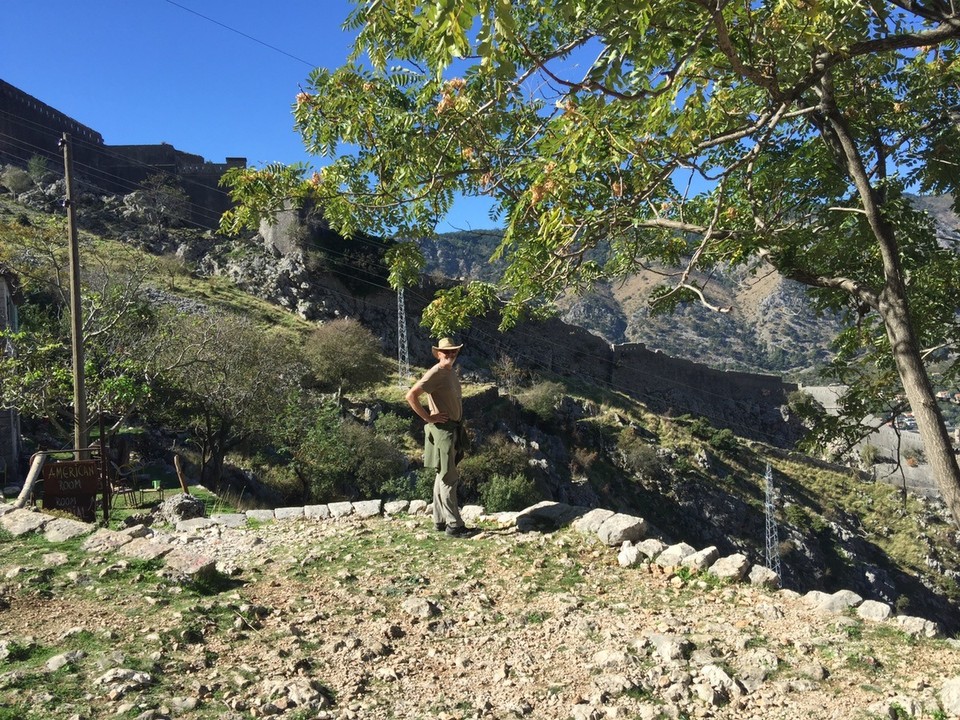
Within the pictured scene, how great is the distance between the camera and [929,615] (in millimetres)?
29141

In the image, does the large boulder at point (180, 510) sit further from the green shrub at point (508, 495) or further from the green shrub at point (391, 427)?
the green shrub at point (391, 427)

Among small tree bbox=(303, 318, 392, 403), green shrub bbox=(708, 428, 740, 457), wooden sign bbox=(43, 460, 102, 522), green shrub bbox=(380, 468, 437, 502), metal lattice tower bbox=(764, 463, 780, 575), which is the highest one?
small tree bbox=(303, 318, 392, 403)

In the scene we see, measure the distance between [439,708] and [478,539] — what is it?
120 inches

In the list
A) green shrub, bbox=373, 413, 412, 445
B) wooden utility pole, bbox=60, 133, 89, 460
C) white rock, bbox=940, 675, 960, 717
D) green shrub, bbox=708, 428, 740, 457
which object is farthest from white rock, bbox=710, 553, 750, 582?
green shrub, bbox=708, 428, 740, 457

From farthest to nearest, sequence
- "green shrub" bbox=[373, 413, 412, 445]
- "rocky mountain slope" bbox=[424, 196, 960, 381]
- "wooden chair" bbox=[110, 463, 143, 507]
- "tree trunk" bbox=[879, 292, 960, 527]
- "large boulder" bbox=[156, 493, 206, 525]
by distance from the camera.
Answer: "rocky mountain slope" bbox=[424, 196, 960, 381]
"green shrub" bbox=[373, 413, 412, 445]
"wooden chair" bbox=[110, 463, 143, 507]
"large boulder" bbox=[156, 493, 206, 525]
"tree trunk" bbox=[879, 292, 960, 527]

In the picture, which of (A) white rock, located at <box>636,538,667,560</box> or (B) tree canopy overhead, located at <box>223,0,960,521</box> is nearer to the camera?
(B) tree canopy overhead, located at <box>223,0,960,521</box>

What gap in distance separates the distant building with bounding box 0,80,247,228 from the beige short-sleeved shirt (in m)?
44.8

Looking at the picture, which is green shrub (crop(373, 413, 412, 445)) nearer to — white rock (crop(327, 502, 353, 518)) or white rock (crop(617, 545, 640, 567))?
white rock (crop(327, 502, 353, 518))

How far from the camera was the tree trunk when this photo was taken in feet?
15.3

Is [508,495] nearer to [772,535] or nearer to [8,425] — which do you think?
[8,425]

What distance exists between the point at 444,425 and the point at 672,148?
3507 mm

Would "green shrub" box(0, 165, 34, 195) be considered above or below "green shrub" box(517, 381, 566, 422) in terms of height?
above

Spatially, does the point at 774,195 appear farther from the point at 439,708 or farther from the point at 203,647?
the point at 203,647

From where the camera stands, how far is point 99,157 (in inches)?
1949
